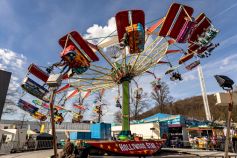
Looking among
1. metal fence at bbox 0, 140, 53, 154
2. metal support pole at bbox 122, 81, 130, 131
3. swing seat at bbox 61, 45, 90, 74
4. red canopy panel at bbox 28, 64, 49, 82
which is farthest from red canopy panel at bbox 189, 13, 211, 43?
metal fence at bbox 0, 140, 53, 154

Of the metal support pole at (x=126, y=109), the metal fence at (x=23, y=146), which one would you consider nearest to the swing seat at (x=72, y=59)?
the metal support pole at (x=126, y=109)

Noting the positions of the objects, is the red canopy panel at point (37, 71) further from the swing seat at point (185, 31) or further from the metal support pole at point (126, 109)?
the swing seat at point (185, 31)

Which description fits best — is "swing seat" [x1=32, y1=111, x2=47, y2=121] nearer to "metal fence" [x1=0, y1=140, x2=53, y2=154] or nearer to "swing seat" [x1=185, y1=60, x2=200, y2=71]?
"metal fence" [x1=0, y1=140, x2=53, y2=154]

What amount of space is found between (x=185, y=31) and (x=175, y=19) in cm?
116

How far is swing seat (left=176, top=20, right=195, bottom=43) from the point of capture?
15172 millimetres

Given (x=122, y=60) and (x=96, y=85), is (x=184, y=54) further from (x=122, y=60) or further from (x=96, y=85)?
(x=96, y=85)

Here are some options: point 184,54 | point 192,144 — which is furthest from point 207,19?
point 192,144

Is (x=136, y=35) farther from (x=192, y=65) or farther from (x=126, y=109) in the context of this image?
(x=126, y=109)

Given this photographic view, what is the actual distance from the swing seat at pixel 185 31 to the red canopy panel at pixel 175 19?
1.15 ft

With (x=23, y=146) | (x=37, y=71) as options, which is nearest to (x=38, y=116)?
(x=23, y=146)

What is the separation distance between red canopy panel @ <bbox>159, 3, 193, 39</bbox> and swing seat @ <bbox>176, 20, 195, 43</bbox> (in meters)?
0.35

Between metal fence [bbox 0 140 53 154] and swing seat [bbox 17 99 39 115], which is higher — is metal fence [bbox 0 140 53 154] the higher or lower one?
the lower one

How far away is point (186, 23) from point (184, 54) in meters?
5.14

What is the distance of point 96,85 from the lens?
79.2 ft
